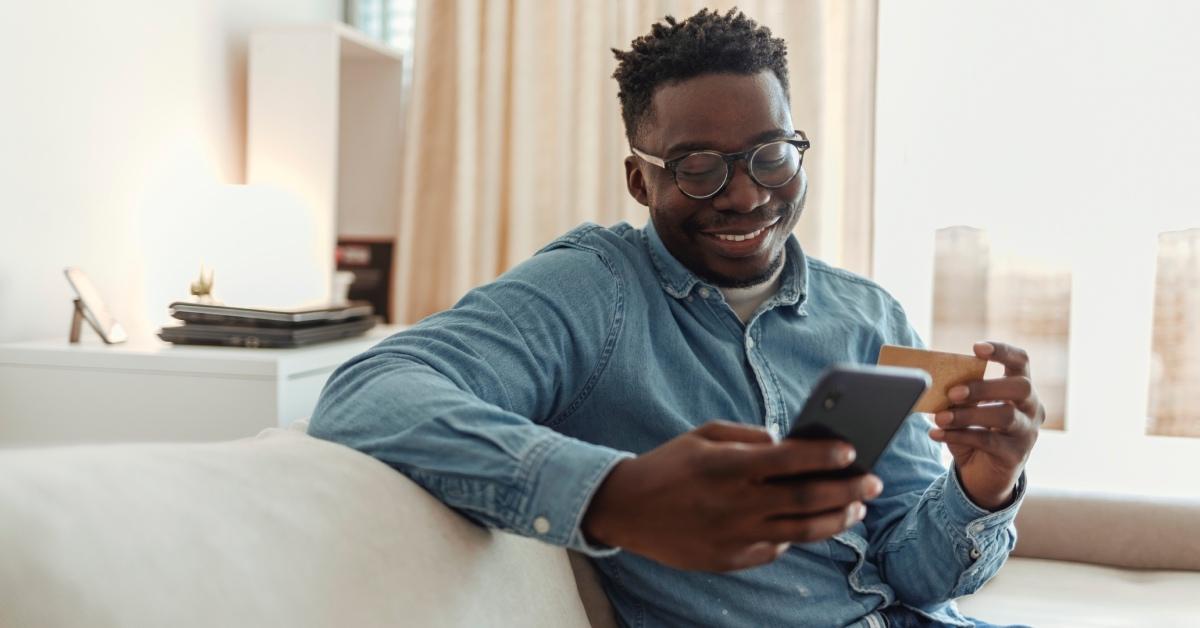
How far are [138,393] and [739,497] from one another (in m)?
1.66

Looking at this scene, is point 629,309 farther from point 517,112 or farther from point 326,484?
point 517,112

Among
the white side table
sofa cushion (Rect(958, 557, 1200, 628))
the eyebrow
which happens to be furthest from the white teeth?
the white side table

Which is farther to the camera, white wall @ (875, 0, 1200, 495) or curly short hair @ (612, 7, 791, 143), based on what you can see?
white wall @ (875, 0, 1200, 495)

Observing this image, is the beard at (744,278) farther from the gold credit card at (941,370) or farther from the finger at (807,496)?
the finger at (807,496)

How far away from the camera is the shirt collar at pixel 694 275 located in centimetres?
122

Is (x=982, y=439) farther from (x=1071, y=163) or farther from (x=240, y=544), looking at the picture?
(x=1071, y=163)

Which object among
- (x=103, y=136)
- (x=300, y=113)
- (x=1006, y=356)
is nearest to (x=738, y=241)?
(x=1006, y=356)

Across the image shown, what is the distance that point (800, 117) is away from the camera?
105 inches

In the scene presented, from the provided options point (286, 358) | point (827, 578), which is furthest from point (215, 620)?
point (286, 358)

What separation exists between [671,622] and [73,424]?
4.71 feet

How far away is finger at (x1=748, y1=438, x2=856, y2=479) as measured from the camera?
65 cm

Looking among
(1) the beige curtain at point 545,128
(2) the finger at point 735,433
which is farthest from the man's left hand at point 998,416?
(1) the beige curtain at point 545,128

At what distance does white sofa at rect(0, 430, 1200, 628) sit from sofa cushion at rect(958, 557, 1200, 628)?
→ 0.81 metres

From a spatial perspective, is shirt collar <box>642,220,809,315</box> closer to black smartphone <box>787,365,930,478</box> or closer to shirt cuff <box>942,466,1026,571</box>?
shirt cuff <box>942,466,1026,571</box>
